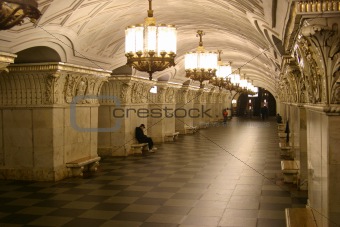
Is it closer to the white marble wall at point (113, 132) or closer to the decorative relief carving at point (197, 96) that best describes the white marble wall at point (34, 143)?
the white marble wall at point (113, 132)

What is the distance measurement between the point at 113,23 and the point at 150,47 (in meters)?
3.02

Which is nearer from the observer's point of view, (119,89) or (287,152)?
(287,152)

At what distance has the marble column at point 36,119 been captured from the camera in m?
9.34

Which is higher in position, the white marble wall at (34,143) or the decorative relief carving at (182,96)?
the decorative relief carving at (182,96)

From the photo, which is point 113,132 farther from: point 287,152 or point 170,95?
point 170,95

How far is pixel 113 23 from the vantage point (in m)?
8.84

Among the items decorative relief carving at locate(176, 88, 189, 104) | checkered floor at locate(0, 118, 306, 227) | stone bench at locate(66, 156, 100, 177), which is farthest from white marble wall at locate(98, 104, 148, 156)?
decorative relief carving at locate(176, 88, 189, 104)

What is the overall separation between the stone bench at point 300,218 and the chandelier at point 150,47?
295 centimetres

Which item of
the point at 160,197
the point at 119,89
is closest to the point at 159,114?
the point at 119,89

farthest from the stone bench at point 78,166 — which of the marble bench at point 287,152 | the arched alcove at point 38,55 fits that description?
the marble bench at point 287,152

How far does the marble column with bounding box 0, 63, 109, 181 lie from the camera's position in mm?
9344

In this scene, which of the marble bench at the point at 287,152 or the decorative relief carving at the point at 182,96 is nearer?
the marble bench at the point at 287,152

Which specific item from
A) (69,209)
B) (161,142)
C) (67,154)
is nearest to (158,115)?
(161,142)

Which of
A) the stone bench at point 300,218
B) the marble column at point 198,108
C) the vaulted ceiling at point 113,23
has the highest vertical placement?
the vaulted ceiling at point 113,23
